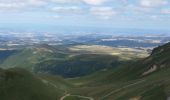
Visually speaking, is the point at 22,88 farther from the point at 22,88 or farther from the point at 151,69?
the point at 151,69

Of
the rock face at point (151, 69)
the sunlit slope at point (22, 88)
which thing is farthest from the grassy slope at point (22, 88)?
the rock face at point (151, 69)

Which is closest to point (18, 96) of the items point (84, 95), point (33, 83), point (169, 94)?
point (33, 83)

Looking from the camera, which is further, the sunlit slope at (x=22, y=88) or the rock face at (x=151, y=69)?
the rock face at (x=151, y=69)

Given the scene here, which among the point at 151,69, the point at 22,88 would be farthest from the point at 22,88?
the point at 151,69

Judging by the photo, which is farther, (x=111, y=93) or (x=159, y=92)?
(x=111, y=93)

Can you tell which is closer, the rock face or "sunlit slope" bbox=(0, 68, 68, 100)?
"sunlit slope" bbox=(0, 68, 68, 100)

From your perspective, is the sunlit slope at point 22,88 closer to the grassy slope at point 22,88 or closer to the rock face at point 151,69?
the grassy slope at point 22,88

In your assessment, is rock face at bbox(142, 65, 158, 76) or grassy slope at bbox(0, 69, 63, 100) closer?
grassy slope at bbox(0, 69, 63, 100)

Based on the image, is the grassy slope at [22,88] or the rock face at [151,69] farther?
the rock face at [151,69]

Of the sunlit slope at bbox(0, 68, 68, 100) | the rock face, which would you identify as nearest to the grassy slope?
the sunlit slope at bbox(0, 68, 68, 100)

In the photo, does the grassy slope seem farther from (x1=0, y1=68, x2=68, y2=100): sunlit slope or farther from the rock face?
the rock face

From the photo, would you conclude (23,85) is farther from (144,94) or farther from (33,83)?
(144,94)
